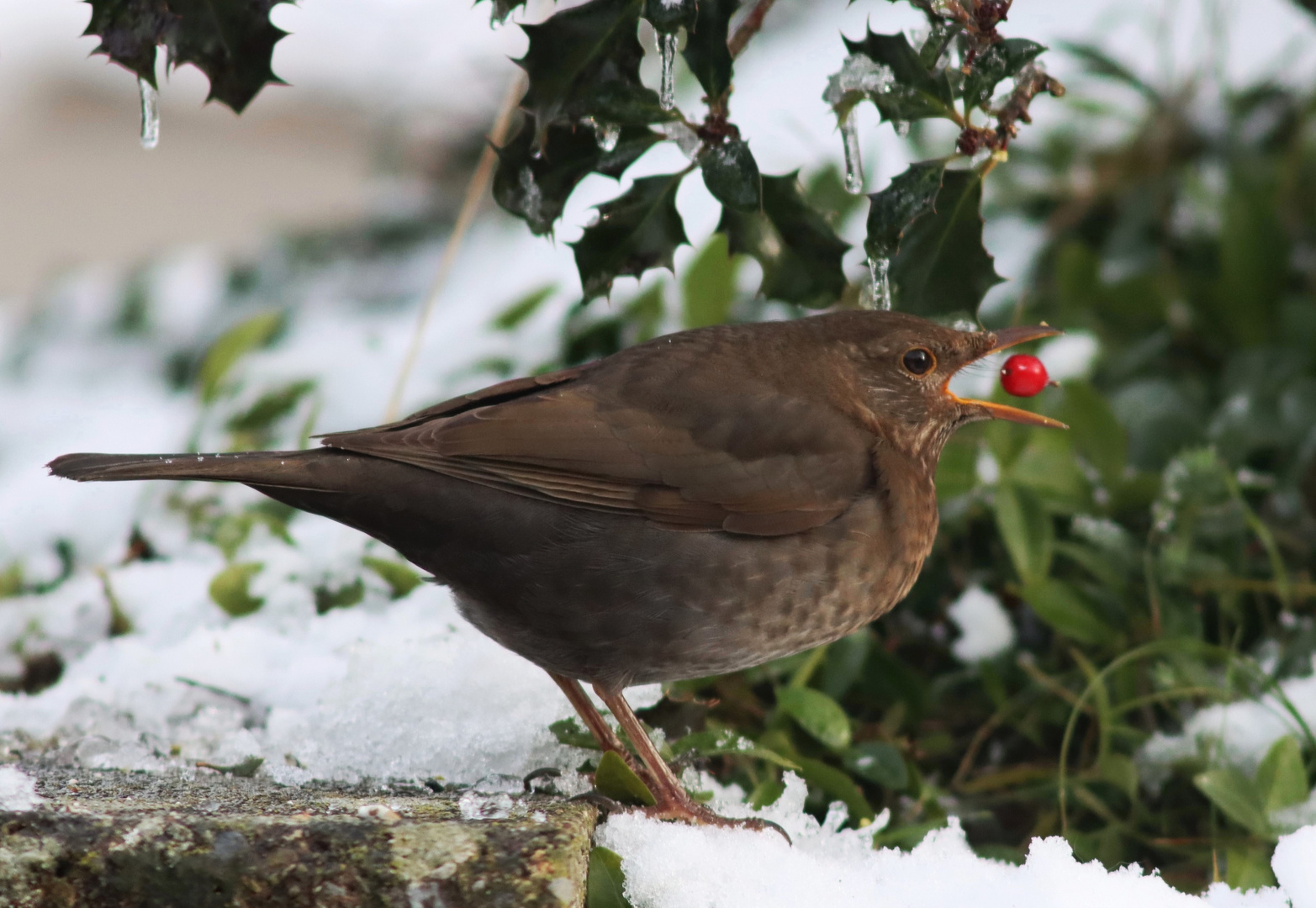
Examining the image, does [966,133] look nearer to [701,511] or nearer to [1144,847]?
[701,511]

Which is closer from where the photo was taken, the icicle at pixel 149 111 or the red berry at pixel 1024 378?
the icicle at pixel 149 111

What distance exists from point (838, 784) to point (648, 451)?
0.81m

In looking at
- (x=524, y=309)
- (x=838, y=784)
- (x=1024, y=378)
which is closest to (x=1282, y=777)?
(x=838, y=784)

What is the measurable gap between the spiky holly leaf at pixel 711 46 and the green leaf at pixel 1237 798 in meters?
1.62

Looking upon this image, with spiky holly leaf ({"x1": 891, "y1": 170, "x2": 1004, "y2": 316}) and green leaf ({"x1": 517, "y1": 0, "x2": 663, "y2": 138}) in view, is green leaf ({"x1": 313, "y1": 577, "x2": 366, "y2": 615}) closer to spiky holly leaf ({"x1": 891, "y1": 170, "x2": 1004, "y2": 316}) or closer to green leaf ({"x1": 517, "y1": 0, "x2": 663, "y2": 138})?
green leaf ({"x1": 517, "y1": 0, "x2": 663, "y2": 138})

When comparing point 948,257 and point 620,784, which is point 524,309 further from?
point 620,784

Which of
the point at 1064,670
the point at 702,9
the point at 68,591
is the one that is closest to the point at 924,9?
the point at 702,9

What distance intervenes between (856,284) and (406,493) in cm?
191

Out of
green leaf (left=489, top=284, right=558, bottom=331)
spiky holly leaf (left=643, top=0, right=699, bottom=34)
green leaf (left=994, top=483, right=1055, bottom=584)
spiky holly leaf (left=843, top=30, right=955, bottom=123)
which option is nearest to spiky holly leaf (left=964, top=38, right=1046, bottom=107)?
spiky holly leaf (left=843, top=30, right=955, bottom=123)

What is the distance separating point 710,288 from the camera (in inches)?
165

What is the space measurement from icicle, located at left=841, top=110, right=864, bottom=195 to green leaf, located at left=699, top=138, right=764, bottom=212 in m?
0.21

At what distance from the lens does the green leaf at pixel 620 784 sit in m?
2.35

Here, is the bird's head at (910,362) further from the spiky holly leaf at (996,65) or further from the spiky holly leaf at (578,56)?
the spiky holly leaf at (578,56)

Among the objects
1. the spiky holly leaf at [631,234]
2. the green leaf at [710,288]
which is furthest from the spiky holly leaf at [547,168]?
the green leaf at [710,288]
